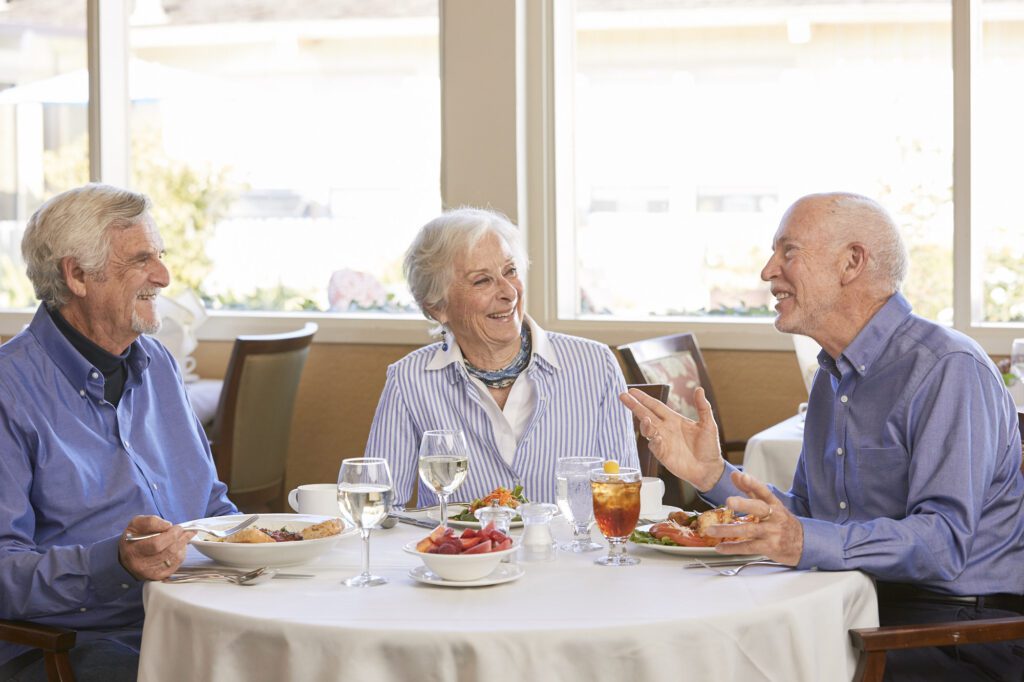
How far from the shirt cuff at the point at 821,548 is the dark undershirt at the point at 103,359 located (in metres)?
1.33

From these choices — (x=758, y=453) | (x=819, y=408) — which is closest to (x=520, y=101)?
(x=758, y=453)

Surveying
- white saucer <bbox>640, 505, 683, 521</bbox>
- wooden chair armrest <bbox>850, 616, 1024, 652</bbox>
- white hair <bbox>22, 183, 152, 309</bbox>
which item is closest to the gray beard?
white hair <bbox>22, 183, 152, 309</bbox>

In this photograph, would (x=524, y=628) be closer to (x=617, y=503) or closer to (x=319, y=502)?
(x=617, y=503)

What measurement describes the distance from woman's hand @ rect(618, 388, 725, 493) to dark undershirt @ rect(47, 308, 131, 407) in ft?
3.27

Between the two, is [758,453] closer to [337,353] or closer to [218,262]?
[337,353]

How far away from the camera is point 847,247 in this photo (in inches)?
87.7

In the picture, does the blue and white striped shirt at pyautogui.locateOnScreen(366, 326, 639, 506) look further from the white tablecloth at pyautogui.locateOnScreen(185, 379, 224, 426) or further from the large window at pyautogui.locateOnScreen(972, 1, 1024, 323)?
the large window at pyautogui.locateOnScreen(972, 1, 1024, 323)

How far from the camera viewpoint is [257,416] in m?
4.43

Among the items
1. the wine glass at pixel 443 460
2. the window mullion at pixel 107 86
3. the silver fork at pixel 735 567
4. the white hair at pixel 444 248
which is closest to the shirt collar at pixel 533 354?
the white hair at pixel 444 248

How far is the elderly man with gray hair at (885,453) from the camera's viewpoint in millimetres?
1886

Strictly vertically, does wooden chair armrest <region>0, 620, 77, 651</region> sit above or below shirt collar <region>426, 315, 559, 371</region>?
below

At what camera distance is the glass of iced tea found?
181 cm

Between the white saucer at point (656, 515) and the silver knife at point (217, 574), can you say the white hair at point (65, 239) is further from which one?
the white saucer at point (656, 515)

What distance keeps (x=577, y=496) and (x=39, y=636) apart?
85 centimetres
